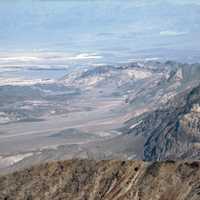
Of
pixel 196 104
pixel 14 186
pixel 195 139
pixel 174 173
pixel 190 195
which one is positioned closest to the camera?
pixel 190 195

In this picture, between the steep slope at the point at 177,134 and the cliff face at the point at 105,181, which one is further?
the steep slope at the point at 177,134

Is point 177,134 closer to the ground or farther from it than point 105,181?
closer to the ground

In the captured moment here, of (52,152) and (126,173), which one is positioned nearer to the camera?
(126,173)

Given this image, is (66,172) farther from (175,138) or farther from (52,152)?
(52,152)

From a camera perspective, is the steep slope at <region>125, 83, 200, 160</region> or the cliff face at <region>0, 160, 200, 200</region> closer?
the cliff face at <region>0, 160, 200, 200</region>

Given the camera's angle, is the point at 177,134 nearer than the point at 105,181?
No

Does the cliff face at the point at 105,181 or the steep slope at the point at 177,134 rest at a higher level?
the cliff face at the point at 105,181

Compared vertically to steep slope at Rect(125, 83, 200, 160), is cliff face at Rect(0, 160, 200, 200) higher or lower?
higher

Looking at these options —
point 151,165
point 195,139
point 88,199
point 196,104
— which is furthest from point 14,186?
point 196,104
